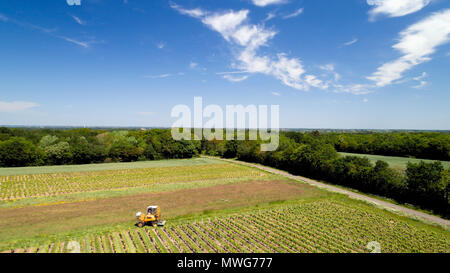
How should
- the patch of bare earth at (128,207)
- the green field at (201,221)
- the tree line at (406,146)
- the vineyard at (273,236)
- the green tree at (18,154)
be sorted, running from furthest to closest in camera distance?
the tree line at (406,146) → the green tree at (18,154) → the patch of bare earth at (128,207) → the green field at (201,221) → the vineyard at (273,236)

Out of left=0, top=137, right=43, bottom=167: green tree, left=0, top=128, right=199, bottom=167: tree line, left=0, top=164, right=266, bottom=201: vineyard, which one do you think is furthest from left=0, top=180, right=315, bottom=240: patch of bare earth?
left=0, top=128, right=199, bottom=167: tree line

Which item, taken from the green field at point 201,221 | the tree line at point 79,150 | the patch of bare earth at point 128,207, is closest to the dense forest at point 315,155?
the tree line at point 79,150

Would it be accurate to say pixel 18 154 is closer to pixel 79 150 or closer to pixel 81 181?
pixel 79 150

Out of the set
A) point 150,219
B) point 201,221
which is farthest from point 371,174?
point 150,219

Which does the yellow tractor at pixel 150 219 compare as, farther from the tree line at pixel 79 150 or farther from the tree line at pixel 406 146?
the tree line at pixel 406 146

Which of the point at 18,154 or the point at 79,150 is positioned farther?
the point at 79,150

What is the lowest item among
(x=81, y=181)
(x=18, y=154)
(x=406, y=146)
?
(x=81, y=181)
